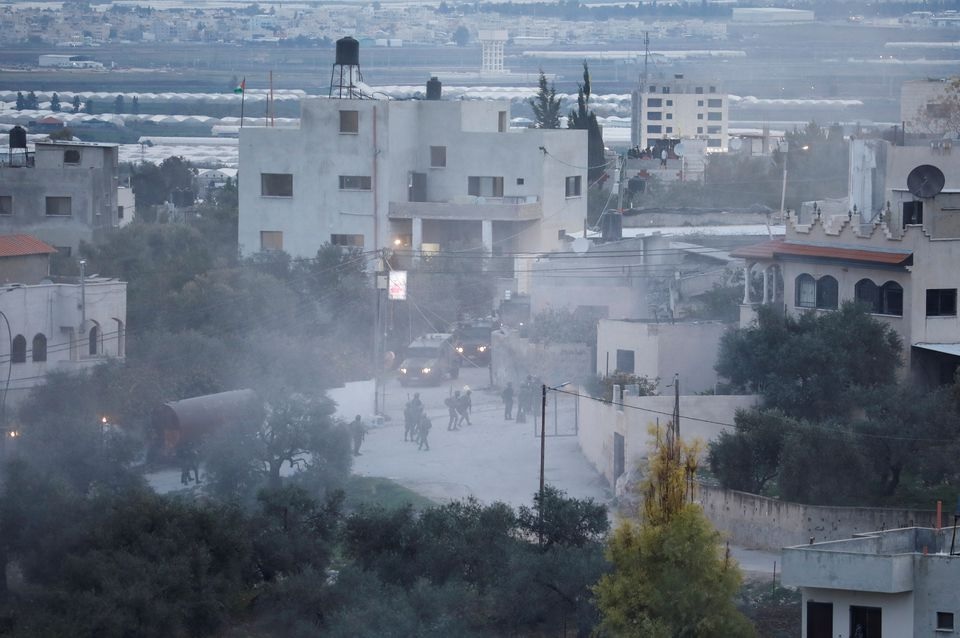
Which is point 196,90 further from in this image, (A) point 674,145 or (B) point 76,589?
(B) point 76,589

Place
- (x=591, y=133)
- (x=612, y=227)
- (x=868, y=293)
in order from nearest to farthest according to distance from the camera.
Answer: (x=868, y=293) < (x=612, y=227) < (x=591, y=133)

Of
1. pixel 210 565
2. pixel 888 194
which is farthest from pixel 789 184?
pixel 210 565

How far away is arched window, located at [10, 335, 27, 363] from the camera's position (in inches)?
1033

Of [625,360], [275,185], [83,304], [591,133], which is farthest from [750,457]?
[591,133]

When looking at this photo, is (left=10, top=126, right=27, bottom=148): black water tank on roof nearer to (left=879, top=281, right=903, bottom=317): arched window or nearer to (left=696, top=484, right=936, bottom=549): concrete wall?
(left=879, top=281, right=903, bottom=317): arched window

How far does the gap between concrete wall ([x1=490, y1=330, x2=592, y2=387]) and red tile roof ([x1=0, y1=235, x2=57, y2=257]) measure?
795 centimetres

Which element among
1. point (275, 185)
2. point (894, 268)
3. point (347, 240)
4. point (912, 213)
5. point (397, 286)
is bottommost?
point (397, 286)

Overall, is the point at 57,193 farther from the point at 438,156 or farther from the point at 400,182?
the point at 438,156

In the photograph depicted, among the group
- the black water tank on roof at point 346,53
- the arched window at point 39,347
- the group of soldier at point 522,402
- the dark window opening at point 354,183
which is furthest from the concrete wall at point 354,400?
the black water tank on roof at point 346,53

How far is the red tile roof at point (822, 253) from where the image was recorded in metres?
22.2

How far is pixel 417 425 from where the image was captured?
24.5 m

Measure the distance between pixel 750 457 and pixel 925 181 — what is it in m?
5.68

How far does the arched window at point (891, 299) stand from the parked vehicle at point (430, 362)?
28.4ft

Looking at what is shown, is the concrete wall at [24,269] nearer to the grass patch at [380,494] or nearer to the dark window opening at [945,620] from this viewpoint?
the grass patch at [380,494]
